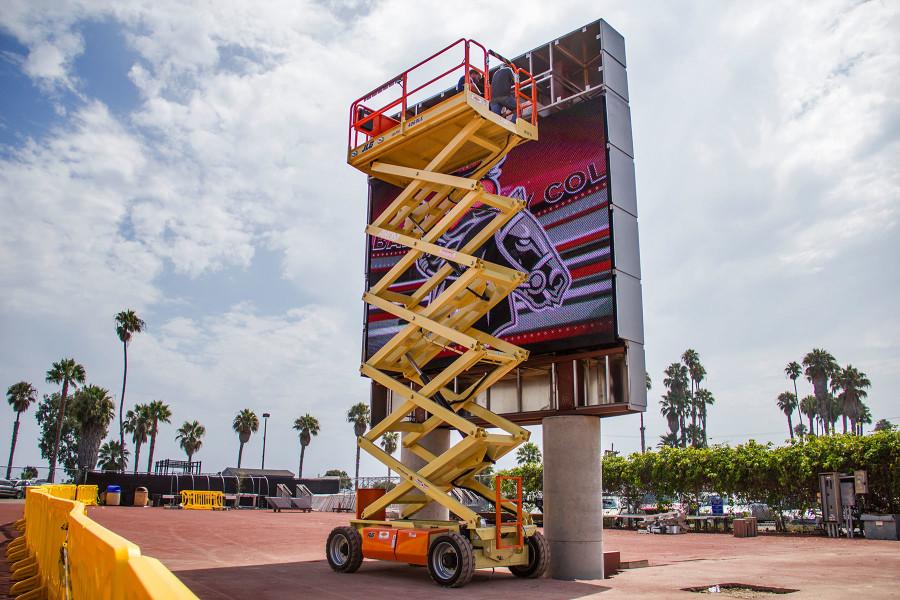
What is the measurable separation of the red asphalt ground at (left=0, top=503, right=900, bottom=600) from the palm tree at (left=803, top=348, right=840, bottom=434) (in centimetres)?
7931

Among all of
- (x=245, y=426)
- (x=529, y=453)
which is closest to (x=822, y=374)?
(x=529, y=453)

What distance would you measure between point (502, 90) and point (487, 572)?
31.7 feet

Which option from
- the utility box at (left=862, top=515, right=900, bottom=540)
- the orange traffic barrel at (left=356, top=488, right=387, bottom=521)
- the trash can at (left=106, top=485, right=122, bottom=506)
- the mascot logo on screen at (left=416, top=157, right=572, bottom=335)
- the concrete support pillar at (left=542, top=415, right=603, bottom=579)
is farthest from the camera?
the trash can at (left=106, top=485, right=122, bottom=506)

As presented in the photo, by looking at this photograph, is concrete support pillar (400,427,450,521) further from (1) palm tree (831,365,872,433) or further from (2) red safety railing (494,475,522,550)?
(1) palm tree (831,365,872,433)

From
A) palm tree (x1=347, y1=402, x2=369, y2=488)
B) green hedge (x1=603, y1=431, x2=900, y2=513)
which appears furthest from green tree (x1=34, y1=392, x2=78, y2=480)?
green hedge (x1=603, y1=431, x2=900, y2=513)

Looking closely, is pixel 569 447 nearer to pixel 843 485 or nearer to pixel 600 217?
pixel 600 217

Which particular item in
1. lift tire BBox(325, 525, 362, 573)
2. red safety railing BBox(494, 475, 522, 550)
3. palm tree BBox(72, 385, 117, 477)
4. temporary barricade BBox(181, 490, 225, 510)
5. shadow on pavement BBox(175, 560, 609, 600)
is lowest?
temporary barricade BBox(181, 490, 225, 510)

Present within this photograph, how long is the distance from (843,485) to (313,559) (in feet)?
81.8

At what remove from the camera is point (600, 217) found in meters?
13.9

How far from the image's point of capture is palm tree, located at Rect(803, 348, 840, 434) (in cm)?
9331

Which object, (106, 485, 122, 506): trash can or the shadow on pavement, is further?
(106, 485, 122, 506): trash can

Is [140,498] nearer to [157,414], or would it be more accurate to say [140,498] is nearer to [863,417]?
[157,414]

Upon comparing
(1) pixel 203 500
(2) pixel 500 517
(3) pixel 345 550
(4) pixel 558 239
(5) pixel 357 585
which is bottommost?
(1) pixel 203 500

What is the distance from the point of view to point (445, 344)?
1370 centimetres
